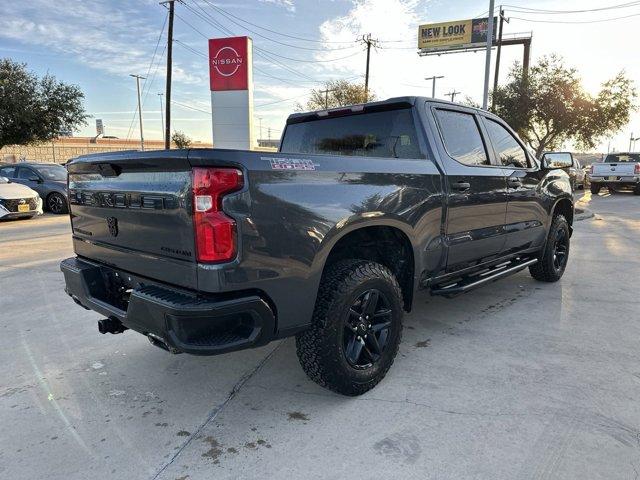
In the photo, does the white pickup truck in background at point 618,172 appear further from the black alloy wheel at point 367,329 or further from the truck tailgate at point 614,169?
the black alloy wheel at point 367,329

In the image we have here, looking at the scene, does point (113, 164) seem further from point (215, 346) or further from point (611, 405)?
point (611, 405)

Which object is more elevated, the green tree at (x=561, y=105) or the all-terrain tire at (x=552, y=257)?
the green tree at (x=561, y=105)

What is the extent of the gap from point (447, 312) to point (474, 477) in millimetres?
2460

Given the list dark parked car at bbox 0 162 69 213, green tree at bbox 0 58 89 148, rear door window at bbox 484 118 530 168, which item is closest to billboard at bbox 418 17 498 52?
green tree at bbox 0 58 89 148

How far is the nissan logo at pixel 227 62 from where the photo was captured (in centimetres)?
2995

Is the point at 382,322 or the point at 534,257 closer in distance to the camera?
the point at 382,322

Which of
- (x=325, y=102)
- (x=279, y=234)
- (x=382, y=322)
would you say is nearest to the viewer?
(x=279, y=234)

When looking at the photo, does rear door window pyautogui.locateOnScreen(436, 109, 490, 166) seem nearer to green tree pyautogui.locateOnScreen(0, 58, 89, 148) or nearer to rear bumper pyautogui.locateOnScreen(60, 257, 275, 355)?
rear bumper pyautogui.locateOnScreen(60, 257, 275, 355)

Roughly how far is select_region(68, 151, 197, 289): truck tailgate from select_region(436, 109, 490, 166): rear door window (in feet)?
7.34

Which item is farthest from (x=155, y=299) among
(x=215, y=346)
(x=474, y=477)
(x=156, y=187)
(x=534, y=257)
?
(x=534, y=257)

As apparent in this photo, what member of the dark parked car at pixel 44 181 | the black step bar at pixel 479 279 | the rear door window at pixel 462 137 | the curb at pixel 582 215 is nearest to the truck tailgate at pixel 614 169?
the curb at pixel 582 215

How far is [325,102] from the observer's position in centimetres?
3700

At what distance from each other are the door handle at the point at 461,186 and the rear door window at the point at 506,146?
0.86 meters

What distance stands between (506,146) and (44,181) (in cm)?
1259
